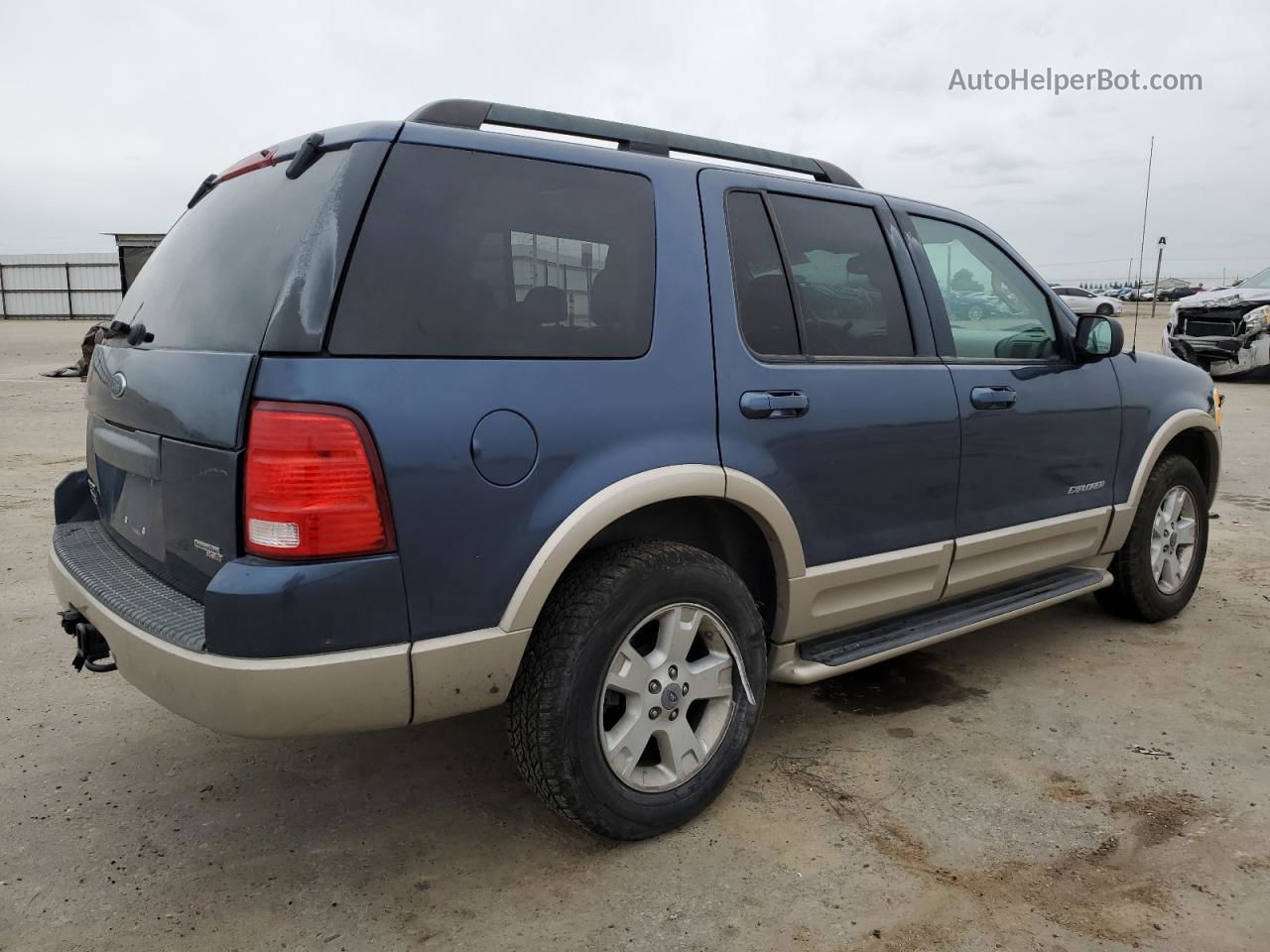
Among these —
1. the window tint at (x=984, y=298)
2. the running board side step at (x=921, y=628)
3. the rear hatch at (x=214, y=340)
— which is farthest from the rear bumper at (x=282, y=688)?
the window tint at (x=984, y=298)

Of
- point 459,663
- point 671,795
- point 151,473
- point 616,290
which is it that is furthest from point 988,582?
point 151,473

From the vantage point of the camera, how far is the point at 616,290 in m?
2.60

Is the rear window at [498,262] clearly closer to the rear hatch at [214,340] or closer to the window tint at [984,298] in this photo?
the rear hatch at [214,340]

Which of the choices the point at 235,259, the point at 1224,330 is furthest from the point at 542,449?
the point at 1224,330

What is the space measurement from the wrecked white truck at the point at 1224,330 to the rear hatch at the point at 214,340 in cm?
1489

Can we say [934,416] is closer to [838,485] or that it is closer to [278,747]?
[838,485]

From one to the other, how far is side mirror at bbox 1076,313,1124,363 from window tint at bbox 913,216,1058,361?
10 cm

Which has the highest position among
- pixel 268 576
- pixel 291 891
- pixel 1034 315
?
pixel 1034 315

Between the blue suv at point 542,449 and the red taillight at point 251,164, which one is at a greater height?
the red taillight at point 251,164

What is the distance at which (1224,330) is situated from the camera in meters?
14.3

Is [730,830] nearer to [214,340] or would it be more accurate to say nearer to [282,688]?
[282,688]

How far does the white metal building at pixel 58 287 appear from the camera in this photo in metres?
32.9

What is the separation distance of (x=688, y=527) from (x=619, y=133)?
3.83 feet

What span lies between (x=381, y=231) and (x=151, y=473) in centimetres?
89
